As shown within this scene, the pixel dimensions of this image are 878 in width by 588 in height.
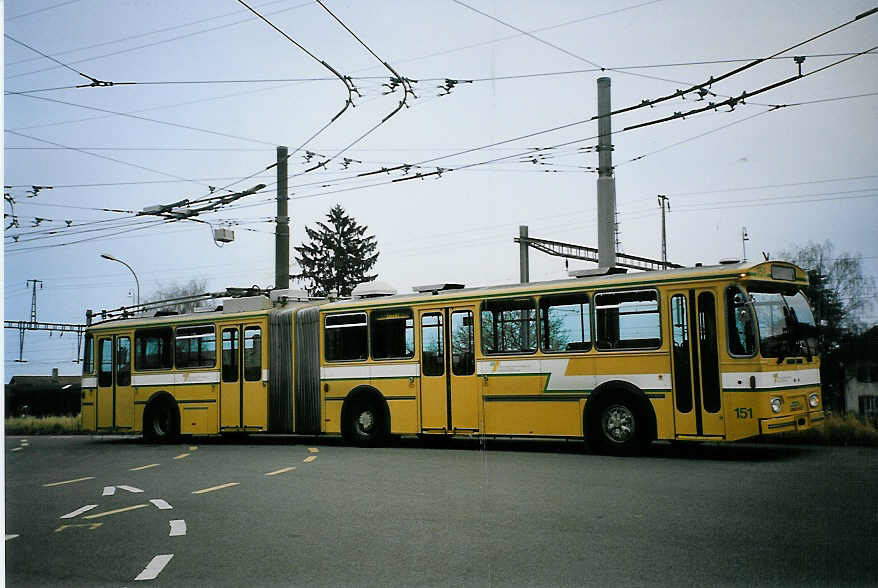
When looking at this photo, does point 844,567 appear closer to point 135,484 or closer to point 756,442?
point 756,442

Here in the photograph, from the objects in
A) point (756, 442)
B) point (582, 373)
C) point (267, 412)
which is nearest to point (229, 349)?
point (267, 412)

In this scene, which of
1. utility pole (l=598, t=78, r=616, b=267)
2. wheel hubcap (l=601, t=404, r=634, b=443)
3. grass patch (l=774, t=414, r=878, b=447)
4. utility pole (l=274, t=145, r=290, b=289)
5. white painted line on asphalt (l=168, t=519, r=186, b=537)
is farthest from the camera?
utility pole (l=274, t=145, r=290, b=289)

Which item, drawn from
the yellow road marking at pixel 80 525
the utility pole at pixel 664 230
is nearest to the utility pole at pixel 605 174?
the utility pole at pixel 664 230

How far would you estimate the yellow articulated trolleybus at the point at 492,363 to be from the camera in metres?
10.5

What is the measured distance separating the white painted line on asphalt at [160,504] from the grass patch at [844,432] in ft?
22.0

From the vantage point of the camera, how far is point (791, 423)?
1039 centimetres

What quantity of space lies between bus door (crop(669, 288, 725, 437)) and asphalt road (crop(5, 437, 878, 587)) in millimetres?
495

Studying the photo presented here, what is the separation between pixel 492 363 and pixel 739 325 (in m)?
3.70

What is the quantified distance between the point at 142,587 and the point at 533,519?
3.17 m

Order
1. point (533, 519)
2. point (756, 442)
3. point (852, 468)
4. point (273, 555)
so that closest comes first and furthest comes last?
1. point (273, 555)
2. point (533, 519)
3. point (852, 468)
4. point (756, 442)

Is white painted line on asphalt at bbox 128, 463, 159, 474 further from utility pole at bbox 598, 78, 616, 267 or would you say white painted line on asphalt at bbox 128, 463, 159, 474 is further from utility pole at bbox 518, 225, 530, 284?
utility pole at bbox 598, 78, 616, 267

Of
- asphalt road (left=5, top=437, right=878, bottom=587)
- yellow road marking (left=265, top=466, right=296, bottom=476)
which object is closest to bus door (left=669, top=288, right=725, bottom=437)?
asphalt road (left=5, top=437, right=878, bottom=587)

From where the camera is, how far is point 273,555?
6.50 meters

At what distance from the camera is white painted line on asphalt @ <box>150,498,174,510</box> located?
28.7 feet
